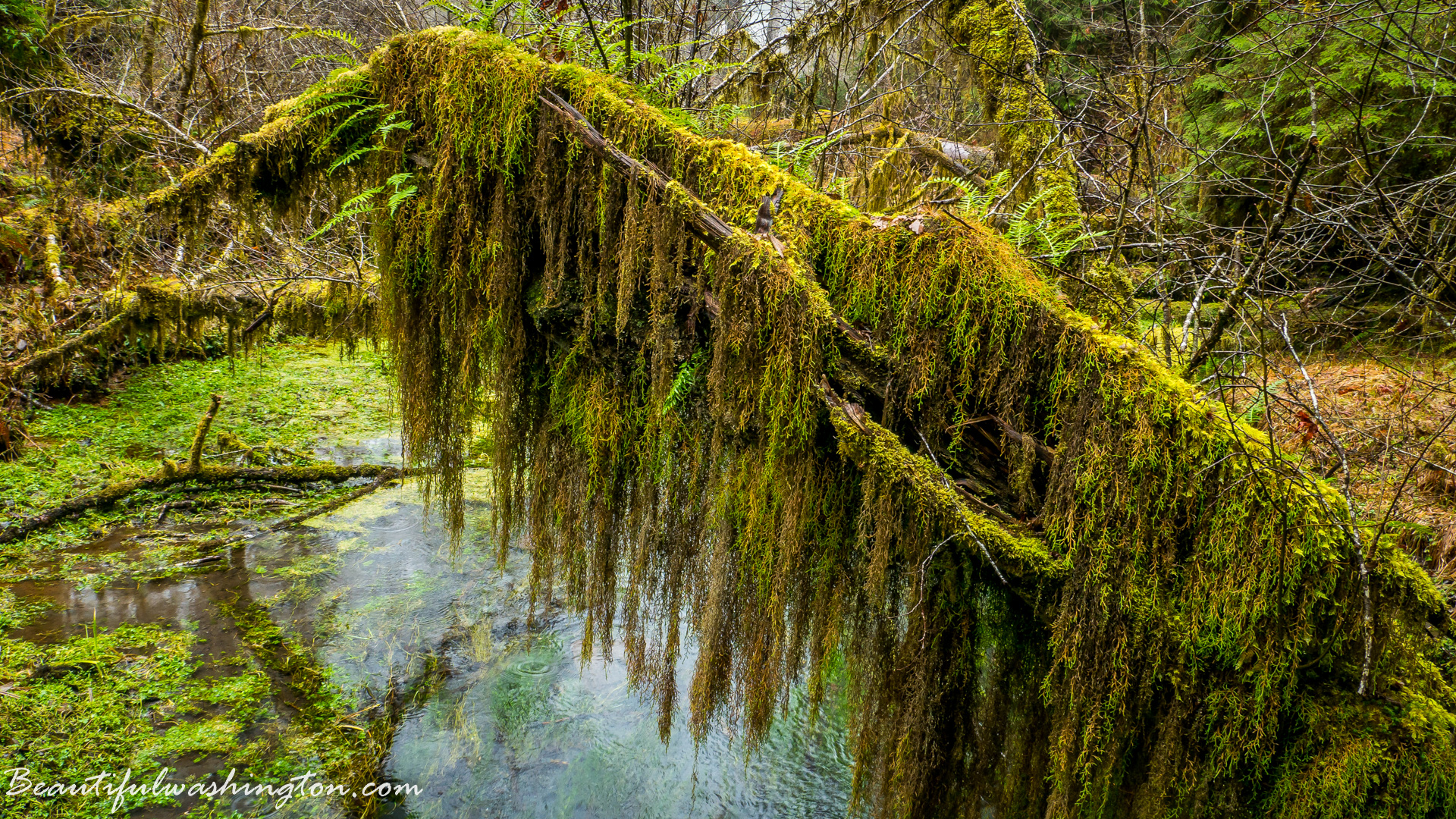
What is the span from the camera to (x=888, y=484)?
244 cm

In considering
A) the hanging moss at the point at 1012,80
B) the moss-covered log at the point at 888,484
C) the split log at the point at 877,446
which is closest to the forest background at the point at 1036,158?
the hanging moss at the point at 1012,80

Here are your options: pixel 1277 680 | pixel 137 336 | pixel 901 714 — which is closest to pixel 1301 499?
pixel 1277 680

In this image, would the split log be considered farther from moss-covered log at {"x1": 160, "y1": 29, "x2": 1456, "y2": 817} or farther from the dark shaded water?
the dark shaded water

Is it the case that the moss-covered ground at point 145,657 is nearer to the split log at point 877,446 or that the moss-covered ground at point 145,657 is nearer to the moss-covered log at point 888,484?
the moss-covered log at point 888,484

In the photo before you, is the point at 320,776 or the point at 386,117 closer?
the point at 386,117

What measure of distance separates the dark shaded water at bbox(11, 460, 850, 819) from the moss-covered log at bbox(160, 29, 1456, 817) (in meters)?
1.45

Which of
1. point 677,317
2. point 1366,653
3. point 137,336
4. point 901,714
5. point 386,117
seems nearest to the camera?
point 1366,653

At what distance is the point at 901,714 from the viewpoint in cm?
256

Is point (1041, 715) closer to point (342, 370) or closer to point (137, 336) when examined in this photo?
point (137, 336)

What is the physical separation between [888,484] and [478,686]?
3.99 meters

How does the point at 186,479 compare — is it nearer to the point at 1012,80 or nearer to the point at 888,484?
the point at 888,484

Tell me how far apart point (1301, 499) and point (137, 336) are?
1086 centimetres

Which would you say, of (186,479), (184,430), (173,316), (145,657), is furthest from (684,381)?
(184,430)

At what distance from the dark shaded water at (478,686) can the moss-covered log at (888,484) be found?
145 cm
